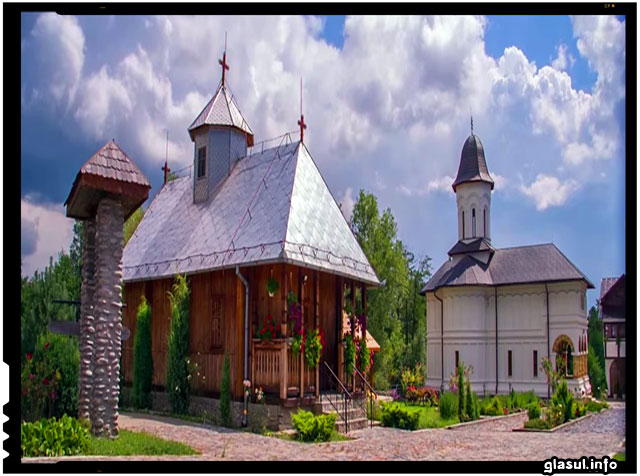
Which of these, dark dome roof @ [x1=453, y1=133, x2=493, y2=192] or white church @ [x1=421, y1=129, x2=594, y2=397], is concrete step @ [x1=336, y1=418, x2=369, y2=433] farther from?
dark dome roof @ [x1=453, y1=133, x2=493, y2=192]

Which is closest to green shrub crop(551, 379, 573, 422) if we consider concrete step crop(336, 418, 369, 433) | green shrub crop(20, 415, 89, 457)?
concrete step crop(336, 418, 369, 433)

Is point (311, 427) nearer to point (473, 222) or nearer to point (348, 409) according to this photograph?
point (348, 409)

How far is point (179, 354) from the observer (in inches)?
663

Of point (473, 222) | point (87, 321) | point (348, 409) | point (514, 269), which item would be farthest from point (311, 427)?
point (473, 222)

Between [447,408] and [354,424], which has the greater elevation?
[354,424]

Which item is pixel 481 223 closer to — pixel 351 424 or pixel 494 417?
pixel 494 417

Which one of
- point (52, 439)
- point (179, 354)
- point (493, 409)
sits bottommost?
point (493, 409)

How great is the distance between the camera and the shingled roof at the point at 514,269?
2980 centimetres

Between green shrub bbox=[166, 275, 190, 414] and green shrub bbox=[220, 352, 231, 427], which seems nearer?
green shrub bbox=[220, 352, 231, 427]

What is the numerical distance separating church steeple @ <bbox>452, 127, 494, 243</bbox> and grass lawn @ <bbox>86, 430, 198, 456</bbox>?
24.6 m

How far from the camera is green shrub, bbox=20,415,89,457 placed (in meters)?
10.1

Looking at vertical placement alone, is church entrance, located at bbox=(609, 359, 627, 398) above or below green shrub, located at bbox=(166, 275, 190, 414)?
below

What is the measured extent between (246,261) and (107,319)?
3917 millimetres

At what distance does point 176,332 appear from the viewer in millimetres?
16844
